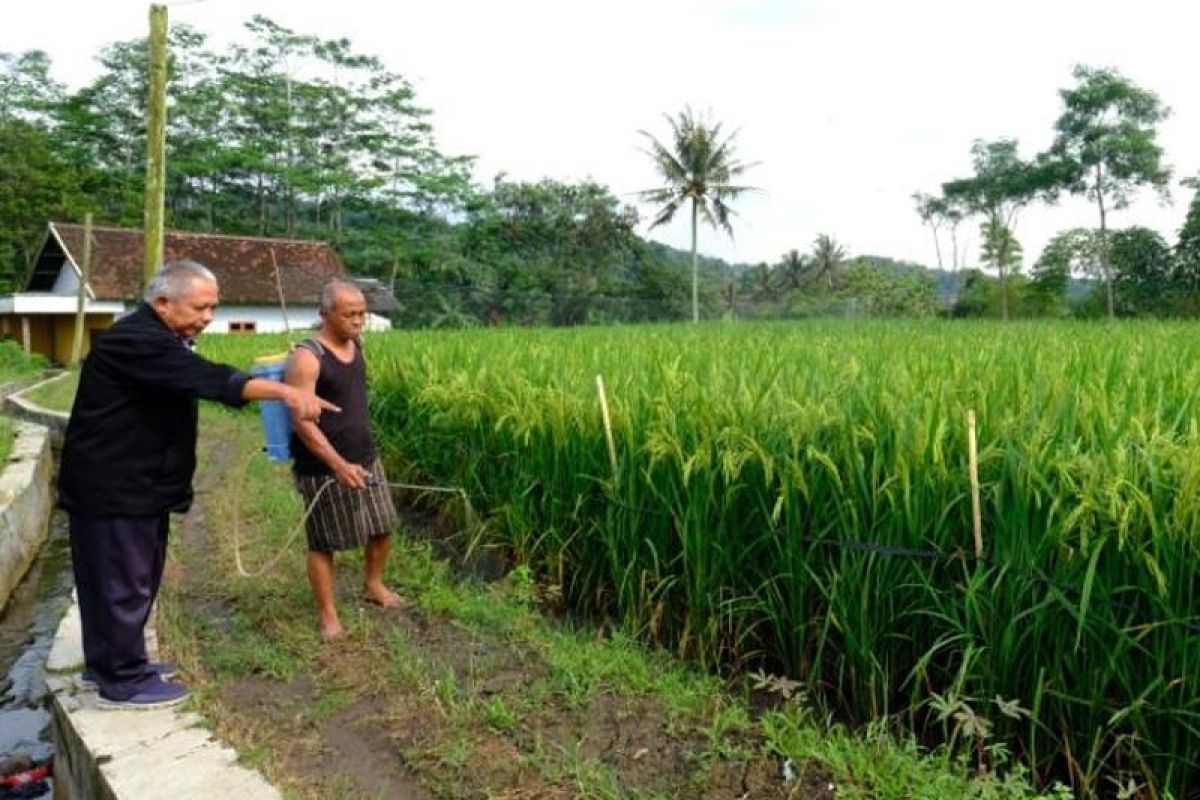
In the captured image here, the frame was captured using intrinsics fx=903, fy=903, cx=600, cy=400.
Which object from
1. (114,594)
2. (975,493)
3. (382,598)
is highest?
(975,493)

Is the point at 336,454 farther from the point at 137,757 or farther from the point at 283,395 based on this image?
the point at 137,757

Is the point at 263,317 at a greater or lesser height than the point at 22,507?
greater

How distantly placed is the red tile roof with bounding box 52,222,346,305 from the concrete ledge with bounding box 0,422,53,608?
2091 cm

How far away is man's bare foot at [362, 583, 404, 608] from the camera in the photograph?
13.6 feet

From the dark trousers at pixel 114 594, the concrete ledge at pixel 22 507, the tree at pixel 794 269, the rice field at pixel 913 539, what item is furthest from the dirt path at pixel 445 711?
the tree at pixel 794 269

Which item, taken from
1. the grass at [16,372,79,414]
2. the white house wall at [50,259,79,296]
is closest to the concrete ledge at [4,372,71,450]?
the grass at [16,372,79,414]

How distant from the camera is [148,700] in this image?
304cm

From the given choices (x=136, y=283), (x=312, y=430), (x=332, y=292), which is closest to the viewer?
(x=312, y=430)

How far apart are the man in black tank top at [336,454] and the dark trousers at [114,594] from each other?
75 cm

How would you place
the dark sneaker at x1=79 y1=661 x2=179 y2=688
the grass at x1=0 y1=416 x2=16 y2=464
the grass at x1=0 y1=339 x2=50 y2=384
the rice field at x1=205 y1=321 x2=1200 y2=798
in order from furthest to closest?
the grass at x1=0 y1=339 x2=50 y2=384
the grass at x1=0 y1=416 x2=16 y2=464
the dark sneaker at x1=79 y1=661 x2=179 y2=688
the rice field at x1=205 y1=321 x2=1200 y2=798

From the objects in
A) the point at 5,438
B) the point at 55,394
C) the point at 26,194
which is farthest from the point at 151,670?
the point at 26,194

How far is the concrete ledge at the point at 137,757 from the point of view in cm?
255

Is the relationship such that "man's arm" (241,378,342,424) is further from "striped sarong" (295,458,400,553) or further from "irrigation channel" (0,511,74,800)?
"irrigation channel" (0,511,74,800)

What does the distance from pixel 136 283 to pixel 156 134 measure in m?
21.4
